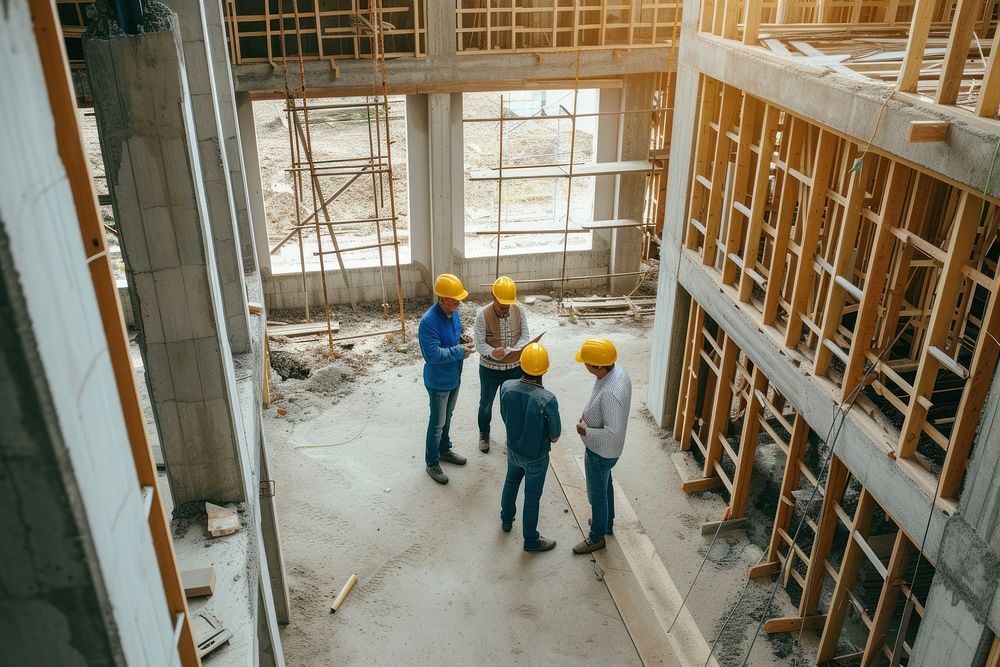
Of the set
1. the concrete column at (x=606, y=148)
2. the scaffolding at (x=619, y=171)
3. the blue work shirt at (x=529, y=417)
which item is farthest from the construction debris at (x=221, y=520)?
the concrete column at (x=606, y=148)

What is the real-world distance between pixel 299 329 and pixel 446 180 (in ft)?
11.0

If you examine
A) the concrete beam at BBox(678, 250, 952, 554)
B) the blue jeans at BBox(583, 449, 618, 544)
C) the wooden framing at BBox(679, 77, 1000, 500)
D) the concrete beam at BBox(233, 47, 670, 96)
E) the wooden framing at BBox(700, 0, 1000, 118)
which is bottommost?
the blue jeans at BBox(583, 449, 618, 544)

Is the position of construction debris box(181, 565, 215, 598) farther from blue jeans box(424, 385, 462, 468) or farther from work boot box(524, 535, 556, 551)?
blue jeans box(424, 385, 462, 468)

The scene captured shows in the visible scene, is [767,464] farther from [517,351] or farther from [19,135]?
[19,135]

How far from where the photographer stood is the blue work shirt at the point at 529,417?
7.36 m

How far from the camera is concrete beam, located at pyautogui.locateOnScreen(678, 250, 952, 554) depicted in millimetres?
5672

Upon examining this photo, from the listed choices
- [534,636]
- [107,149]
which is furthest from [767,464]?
[107,149]

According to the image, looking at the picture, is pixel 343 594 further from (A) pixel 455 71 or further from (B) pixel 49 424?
(A) pixel 455 71

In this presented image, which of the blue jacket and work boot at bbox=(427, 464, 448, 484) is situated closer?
the blue jacket

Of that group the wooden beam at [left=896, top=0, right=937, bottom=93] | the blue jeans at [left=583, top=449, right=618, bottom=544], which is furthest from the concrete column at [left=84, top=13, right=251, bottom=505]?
the wooden beam at [left=896, top=0, right=937, bottom=93]

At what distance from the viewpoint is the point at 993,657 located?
5008mm

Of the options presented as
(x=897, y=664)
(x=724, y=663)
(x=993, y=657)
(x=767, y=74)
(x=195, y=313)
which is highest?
(x=767, y=74)

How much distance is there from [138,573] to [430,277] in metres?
11.7

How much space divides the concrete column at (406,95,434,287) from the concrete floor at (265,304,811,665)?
332 cm
